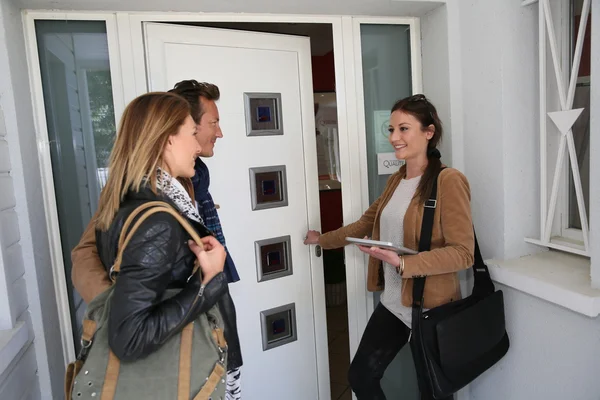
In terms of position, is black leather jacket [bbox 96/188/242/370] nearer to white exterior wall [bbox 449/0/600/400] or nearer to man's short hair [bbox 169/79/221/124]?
man's short hair [bbox 169/79/221/124]

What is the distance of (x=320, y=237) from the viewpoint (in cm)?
211

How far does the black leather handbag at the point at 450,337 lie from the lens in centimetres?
155

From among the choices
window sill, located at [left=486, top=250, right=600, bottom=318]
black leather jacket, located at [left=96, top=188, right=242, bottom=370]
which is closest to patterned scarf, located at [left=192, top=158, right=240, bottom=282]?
black leather jacket, located at [left=96, top=188, right=242, bottom=370]

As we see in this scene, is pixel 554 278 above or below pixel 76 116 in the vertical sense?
below

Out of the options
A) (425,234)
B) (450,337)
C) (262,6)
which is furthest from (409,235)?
(262,6)

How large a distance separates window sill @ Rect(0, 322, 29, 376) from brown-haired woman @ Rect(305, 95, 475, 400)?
4.10ft

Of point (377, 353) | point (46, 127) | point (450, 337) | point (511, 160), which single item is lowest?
point (377, 353)

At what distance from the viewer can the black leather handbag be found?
1.55 metres

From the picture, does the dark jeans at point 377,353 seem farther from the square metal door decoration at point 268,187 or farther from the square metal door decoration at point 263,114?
the square metal door decoration at point 263,114

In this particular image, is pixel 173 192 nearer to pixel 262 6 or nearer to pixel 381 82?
pixel 262 6

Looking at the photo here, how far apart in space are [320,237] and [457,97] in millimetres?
962

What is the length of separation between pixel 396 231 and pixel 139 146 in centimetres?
108

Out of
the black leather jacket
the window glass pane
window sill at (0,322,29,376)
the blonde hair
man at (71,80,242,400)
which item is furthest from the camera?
the window glass pane

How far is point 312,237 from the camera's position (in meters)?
2.15
